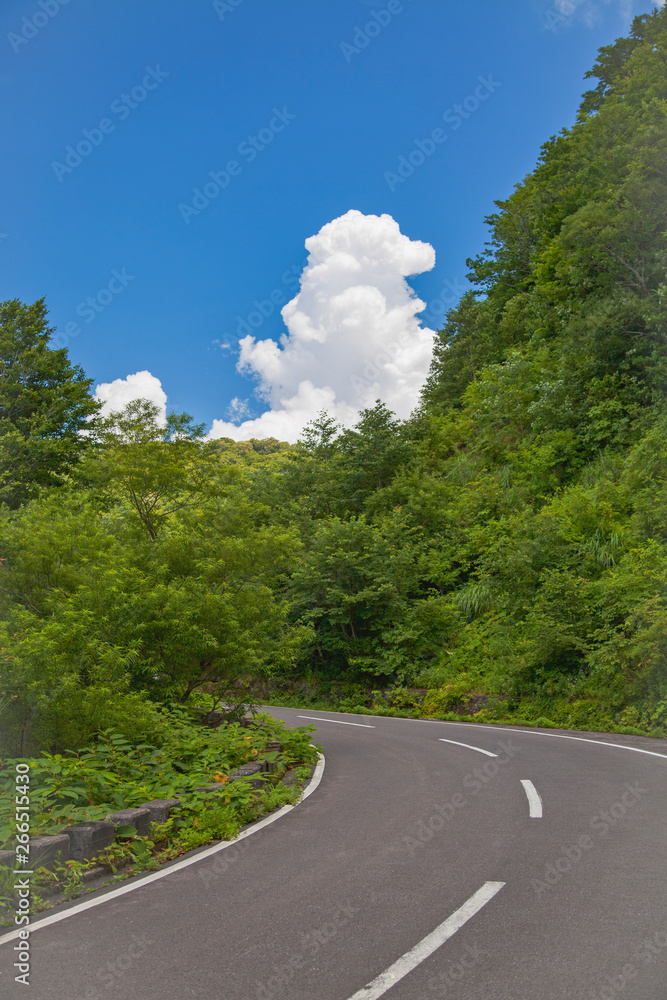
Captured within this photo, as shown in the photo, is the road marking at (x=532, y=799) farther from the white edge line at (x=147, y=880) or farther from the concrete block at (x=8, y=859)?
the concrete block at (x=8, y=859)

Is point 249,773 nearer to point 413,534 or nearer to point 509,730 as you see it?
point 509,730

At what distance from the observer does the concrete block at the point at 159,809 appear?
612 centimetres

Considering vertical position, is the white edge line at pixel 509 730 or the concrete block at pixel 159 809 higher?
the concrete block at pixel 159 809

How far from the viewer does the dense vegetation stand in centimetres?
985

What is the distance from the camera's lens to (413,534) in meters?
27.0

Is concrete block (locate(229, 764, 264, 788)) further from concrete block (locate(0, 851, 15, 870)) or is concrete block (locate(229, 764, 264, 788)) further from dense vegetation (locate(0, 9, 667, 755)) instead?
concrete block (locate(0, 851, 15, 870))

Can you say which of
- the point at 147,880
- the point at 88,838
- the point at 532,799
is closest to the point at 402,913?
the point at 147,880

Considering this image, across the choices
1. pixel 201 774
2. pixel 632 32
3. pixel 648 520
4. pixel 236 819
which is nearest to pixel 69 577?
pixel 201 774

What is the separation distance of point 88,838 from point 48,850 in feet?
1.12

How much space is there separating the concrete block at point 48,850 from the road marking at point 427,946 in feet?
10.0

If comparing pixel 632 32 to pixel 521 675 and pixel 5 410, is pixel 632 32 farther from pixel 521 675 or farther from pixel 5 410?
pixel 5 410

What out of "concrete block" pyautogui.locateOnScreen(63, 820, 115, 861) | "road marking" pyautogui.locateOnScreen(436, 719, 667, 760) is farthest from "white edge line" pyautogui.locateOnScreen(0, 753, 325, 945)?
Answer: "road marking" pyautogui.locateOnScreen(436, 719, 667, 760)
